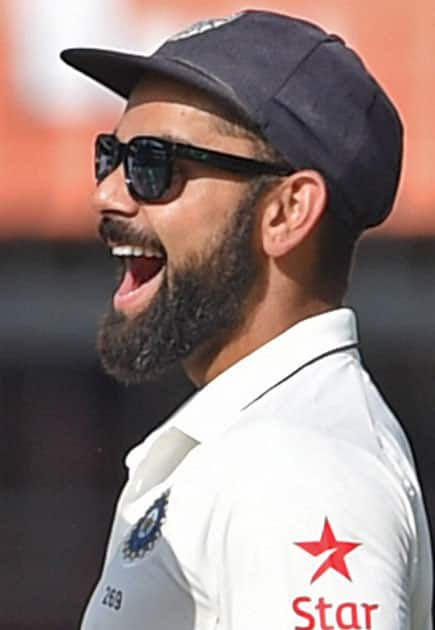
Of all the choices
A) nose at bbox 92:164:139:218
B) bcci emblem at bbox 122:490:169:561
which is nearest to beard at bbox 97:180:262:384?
nose at bbox 92:164:139:218

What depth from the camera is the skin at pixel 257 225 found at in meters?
2.30

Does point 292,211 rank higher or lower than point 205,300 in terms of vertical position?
higher

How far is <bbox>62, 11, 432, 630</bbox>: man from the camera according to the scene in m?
2.04

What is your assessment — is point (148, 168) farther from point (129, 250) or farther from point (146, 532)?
point (146, 532)

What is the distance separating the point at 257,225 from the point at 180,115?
0.18 metres

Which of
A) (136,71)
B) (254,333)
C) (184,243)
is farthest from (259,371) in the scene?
(136,71)

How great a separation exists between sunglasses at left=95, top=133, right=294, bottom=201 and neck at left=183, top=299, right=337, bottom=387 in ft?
0.56

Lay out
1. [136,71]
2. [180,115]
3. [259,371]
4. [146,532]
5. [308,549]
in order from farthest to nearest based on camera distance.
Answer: [136,71] < [180,115] < [259,371] < [146,532] < [308,549]

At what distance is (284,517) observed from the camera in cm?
194

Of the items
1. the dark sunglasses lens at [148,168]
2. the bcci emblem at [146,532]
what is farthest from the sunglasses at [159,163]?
the bcci emblem at [146,532]

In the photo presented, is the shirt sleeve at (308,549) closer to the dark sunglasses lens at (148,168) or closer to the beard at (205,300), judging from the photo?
the beard at (205,300)

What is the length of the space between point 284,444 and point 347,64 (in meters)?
0.57

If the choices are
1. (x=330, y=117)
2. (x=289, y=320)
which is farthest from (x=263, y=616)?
(x=330, y=117)

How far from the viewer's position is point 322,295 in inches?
91.9
